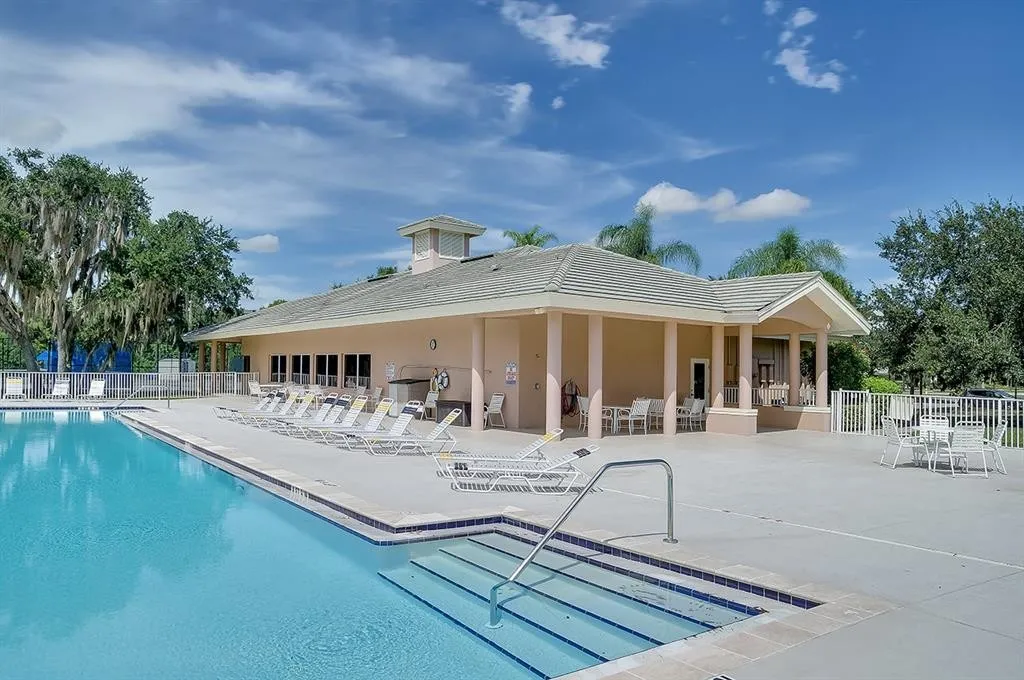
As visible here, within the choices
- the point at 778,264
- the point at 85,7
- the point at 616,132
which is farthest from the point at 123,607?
the point at 778,264

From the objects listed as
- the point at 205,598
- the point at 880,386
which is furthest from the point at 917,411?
the point at 205,598

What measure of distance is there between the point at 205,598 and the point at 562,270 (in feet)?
37.7

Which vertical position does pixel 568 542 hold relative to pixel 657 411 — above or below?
below

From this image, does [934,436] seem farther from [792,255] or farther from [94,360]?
[94,360]

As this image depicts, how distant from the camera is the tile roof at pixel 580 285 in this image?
16312 mm

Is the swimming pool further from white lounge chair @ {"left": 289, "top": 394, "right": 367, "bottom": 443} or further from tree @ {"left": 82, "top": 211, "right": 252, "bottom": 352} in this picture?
tree @ {"left": 82, "top": 211, "right": 252, "bottom": 352}

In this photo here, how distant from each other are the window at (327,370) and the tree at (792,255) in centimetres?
1774

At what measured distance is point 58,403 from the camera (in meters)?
26.8

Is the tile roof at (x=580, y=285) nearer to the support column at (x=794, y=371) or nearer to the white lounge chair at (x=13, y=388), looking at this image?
the support column at (x=794, y=371)

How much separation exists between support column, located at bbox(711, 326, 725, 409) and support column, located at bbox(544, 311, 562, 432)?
4.92 metres

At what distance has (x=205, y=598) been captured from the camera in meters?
6.37

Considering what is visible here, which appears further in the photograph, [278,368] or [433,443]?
[278,368]

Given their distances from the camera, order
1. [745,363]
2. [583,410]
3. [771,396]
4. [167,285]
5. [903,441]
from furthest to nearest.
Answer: [167,285] → [771,396] → [745,363] → [583,410] → [903,441]

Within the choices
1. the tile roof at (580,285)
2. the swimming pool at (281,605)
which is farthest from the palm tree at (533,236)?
the swimming pool at (281,605)
